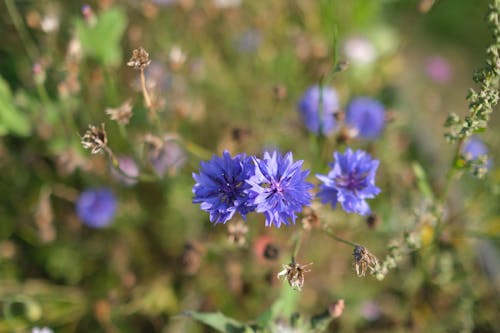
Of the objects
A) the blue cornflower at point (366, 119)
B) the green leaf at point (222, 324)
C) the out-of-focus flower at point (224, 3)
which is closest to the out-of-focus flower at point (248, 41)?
the out-of-focus flower at point (224, 3)

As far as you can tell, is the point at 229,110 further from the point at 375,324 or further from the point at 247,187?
the point at 247,187

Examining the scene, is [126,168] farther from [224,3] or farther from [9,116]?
[224,3]

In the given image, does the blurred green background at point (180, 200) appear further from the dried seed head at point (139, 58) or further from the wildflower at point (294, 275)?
the wildflower at point (294, 275)

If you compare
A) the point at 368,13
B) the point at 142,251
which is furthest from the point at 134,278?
the point at 368,13

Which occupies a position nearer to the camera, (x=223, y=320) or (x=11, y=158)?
(x=223, y=320)

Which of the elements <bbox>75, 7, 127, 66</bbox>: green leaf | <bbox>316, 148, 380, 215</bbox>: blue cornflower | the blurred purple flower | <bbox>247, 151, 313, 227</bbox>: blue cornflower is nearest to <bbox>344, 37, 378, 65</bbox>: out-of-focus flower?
the blurred purple flower

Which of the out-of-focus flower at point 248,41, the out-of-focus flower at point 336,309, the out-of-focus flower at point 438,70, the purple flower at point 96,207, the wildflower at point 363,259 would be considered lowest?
the out-of-focus flower at point 336,309

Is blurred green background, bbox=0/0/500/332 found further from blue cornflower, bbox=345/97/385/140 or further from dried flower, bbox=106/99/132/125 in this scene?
dried flower, bbox=106/99/132/125
